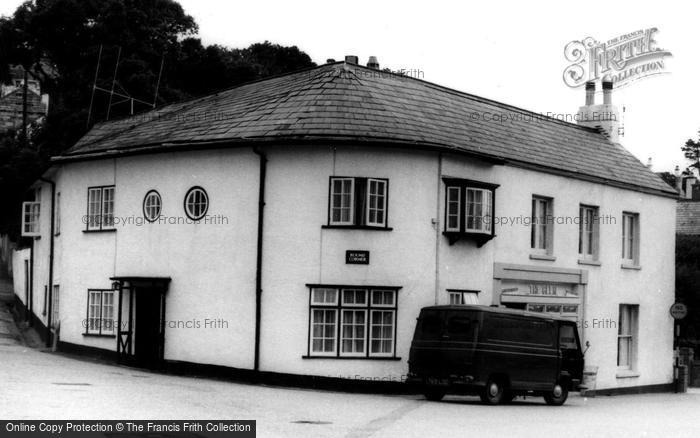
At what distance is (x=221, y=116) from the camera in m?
28.1

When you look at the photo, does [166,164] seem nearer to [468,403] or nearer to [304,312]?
[304,312]

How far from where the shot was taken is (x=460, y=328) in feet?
73.0

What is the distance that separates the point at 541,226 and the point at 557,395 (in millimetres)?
6851

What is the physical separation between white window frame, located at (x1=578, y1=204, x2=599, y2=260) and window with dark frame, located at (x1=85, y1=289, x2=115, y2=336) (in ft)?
45.4

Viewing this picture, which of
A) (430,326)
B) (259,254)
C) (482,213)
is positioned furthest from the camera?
(482,213)

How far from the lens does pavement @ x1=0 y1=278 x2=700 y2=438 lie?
15.4 meters

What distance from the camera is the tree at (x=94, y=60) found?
51.8m

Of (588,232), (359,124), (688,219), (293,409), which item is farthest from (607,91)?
(688,219)

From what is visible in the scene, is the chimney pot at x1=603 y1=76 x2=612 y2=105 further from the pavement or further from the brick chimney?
the pavement

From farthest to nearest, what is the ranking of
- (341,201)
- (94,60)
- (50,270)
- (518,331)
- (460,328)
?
1. (94,60)
2. (50,270)
3. (341,201)
4. (518,331)
5. (460,328)

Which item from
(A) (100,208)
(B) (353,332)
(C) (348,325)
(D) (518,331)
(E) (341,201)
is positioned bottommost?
(B) (353,332)

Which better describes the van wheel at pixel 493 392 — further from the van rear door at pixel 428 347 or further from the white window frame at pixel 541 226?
the white window frame at pixel 541 226

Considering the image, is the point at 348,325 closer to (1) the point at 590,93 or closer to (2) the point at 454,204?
(2) the point at 454,204

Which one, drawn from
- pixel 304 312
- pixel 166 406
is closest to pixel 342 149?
pixel 304 312
